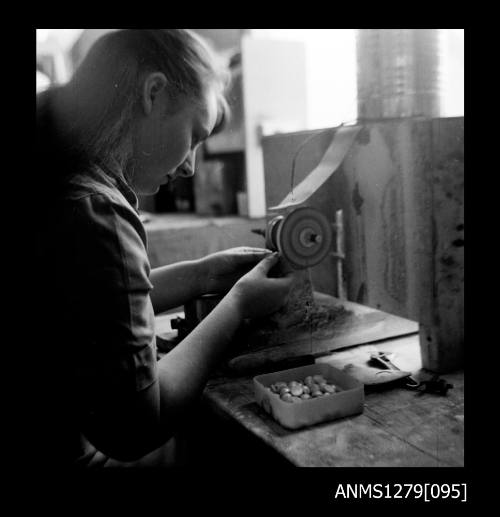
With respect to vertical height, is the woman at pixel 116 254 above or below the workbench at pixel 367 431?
above

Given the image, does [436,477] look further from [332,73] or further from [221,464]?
[332,73]

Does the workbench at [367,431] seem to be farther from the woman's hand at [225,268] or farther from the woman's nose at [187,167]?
the woman's nose at [187,167]

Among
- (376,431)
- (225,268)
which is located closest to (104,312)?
(376,431)

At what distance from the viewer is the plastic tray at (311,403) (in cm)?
98

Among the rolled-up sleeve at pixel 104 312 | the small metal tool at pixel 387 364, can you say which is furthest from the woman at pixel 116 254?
the small metal tool at pixel 387 364

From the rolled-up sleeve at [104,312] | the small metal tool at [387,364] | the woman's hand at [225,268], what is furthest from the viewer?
the woman's hand at [225,268]

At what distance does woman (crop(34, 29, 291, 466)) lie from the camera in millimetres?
850

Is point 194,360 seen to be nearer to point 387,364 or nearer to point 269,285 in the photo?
point 269,285

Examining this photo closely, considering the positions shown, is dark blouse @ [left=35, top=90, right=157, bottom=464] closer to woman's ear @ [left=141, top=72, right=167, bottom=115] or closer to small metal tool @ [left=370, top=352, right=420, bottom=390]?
woman's ear @ [left=141, top=72, right=167, bottom=115]

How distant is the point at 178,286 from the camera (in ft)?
4.84

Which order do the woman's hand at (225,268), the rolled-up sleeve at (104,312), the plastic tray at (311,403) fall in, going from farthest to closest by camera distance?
the woman's hand at (225,268)
the plastic tray at (311,403)
the rolled-up sleeve at (104,312)

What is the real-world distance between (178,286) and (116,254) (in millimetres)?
617
